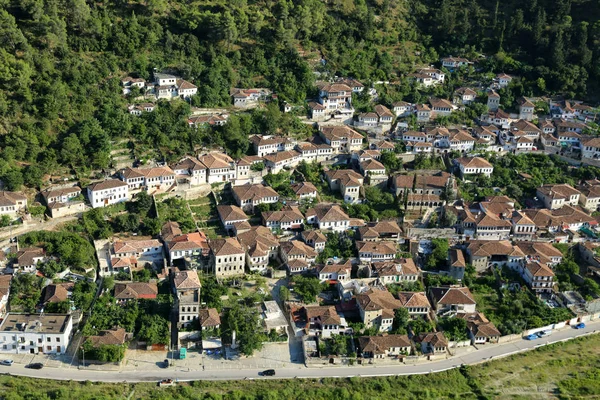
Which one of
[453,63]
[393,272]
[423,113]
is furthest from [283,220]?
[453,63]

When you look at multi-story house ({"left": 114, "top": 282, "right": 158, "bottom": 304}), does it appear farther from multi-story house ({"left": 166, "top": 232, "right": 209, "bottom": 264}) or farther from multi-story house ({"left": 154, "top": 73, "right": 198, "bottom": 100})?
multi-story house ({"left": 154, "top": 73, "right": 198, "bottom": 100})

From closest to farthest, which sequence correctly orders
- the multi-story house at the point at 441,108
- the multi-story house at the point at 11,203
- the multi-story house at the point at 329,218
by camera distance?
the multi-story house at the point at 11,203 < the multi-story house at the point at 329,218 < the multi-story house at the point at 441,108

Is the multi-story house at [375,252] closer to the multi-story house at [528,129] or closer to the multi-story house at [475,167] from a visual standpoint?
the multi-story house at [475,167]

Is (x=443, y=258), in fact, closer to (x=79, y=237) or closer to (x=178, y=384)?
(x=178, y=384)

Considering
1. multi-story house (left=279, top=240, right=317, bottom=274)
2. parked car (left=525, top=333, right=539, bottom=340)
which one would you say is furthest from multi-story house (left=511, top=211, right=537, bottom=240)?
multi-story house (left=279, top=240, right=317, bottom=274)

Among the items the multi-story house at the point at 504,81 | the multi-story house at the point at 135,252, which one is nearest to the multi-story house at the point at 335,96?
the multi-story house at the point at 504,81

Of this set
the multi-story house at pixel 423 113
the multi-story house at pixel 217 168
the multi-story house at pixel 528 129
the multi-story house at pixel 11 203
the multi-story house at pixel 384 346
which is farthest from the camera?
the multi-story house at pixel 423 113

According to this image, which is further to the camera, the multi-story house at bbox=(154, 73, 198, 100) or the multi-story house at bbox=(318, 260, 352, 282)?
the multi-story house at bbox=(154, 73, 198, 100)
